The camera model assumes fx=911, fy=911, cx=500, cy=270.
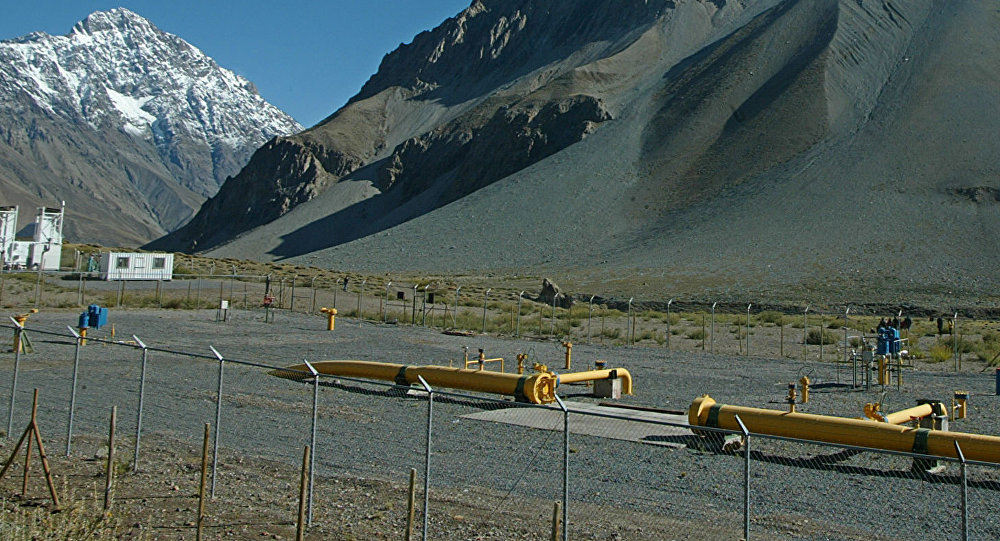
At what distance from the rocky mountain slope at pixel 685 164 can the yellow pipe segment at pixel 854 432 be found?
1842 inches

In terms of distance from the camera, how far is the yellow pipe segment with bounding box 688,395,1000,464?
10805 mm

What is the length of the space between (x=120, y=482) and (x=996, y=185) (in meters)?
77.3

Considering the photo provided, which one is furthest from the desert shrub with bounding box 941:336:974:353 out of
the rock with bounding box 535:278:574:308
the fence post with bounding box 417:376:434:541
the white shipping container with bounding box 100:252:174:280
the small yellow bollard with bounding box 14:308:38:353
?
the white shipping container with bounding box 100:252:174:280

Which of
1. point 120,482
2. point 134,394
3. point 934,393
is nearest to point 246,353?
point 134,394

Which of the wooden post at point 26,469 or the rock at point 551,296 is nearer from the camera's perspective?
the wooden post at point 26,469

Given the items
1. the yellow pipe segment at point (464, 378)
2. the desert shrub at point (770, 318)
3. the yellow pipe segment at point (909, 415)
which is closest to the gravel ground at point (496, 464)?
the yellow pipe segment at point (464, 378)

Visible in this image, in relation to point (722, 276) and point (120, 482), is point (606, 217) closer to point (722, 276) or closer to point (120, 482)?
point (722, 276)

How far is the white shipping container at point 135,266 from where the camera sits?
171ft

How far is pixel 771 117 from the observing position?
93.4 m

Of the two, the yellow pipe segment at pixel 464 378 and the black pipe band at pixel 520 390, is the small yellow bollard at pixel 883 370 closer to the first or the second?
the yellow pipe segment at pixel 464 378

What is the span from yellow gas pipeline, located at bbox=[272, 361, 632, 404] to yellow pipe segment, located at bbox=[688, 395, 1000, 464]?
3087 mm

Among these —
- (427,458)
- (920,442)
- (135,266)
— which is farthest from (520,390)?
(135,266)

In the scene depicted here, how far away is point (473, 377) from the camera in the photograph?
17.3 meters

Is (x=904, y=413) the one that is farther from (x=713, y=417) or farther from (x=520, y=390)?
(x=520, y=390)
